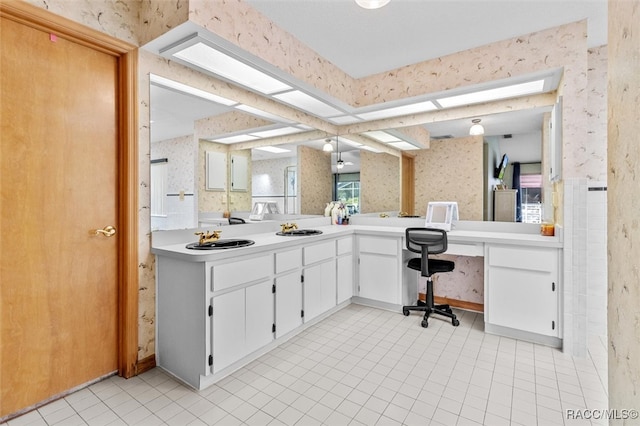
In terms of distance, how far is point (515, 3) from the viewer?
2258 mm

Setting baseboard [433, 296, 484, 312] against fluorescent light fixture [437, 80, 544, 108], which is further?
baseboard [433, 296, 484, 312]

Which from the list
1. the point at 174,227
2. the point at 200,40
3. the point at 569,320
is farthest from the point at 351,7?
the point at 569,320

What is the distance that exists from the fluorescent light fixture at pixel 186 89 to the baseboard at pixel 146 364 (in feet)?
6.51

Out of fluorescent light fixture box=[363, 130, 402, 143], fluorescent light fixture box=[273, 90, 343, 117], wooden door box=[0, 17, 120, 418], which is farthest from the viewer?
fluorescent light fixture box=[363, 130, 402, 143]

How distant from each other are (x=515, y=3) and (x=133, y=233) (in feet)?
10.3

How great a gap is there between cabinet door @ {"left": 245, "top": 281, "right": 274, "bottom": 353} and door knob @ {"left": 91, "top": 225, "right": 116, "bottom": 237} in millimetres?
984

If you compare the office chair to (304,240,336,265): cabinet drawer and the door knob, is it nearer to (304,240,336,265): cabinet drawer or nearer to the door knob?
(304,240,336,265): cabinet drawer

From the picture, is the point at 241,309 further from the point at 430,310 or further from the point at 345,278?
the point at 430,310

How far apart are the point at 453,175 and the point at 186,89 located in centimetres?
280

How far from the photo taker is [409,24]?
2.52 m

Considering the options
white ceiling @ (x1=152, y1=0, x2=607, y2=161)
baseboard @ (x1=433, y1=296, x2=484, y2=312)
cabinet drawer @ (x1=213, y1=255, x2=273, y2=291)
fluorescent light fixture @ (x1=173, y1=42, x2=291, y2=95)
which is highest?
white ceiling @ (x1=152, y1=0, x2=607, y2=161)

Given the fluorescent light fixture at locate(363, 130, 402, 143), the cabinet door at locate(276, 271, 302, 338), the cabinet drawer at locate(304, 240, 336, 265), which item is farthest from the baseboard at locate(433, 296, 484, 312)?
the fluorescent light fixture at locate(363, 130, 402, 143)

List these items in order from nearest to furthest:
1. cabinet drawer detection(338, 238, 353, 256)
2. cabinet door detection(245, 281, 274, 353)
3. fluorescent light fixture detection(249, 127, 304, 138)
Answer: cabinet door detection(245, 281, 274, 353)
fluorescent light fixture detection(249, 127, 304, 138)
cabinet drawer detection(338, 238, 353, 256)

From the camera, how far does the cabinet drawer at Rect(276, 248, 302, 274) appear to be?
2553 millimetres
